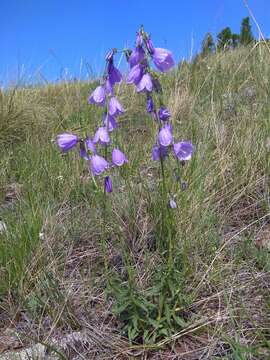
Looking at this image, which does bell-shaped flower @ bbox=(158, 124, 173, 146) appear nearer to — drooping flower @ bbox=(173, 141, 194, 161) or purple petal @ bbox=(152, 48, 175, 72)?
drooping flower @ bbox=(173, 141, 194, 161)

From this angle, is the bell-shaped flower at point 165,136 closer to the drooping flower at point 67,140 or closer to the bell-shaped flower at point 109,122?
the bell-shaped flower at point 109,122

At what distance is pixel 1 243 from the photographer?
91.2 inches

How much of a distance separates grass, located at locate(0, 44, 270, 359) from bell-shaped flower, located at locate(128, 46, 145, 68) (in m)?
0.72

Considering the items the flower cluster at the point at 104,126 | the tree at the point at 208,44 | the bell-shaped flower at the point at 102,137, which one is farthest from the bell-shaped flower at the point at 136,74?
the tree at the point at 208,44

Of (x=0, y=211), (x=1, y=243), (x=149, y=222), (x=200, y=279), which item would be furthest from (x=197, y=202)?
(x=0, y=211)

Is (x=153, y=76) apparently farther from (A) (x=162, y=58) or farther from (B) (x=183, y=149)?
(B) (x=183, y=149)

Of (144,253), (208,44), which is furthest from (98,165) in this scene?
(208,44)

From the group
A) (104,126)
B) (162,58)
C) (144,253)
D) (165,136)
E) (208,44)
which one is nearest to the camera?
(162,58)

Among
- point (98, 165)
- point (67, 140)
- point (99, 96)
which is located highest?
point (99, 96)

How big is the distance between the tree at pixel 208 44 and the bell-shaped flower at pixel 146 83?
4.52m

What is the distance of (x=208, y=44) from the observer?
20.9 ft

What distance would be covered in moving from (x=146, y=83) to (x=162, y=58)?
0.34 feet

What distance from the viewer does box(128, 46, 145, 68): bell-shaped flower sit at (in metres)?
1.73

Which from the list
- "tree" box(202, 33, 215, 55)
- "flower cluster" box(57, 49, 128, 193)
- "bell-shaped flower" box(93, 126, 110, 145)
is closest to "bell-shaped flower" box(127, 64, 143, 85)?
"flower cluster" box(57, 49, 128, 193)
